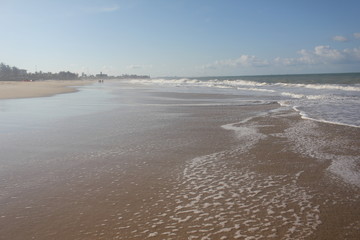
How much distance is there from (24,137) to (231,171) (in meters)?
6.65

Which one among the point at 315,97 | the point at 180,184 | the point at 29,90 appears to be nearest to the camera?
the point at 180,184

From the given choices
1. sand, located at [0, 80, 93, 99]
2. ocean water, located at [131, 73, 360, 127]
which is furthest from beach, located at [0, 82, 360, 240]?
sand, located at [0, 80, 93, 99]

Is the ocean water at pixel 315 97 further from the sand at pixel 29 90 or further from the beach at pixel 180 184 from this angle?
the sand at pixel 29 90

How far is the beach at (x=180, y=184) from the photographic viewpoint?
382 cm

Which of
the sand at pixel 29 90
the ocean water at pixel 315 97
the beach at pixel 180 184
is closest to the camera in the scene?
the beach at pixel 180 184

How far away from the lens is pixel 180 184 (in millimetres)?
5348

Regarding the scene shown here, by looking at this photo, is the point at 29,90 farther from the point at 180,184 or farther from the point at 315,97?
the point at 180,184

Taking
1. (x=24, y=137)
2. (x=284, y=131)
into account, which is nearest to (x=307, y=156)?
(x=284, y=131)

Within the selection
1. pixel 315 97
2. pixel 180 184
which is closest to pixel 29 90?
pixel 315 97

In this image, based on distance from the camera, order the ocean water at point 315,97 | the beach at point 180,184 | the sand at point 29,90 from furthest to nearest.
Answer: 1. the sand at point 29,90
2. the ocean water at point 315,97
3. the beach at point 180,184

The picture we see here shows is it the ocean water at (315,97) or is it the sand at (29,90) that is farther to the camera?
the sand at (29,90)

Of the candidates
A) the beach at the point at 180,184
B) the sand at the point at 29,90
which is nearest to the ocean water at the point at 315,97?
the beach at the point at 180,184

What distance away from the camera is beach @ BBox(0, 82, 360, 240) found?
12.5 feet

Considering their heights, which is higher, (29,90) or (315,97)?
(29,90)
